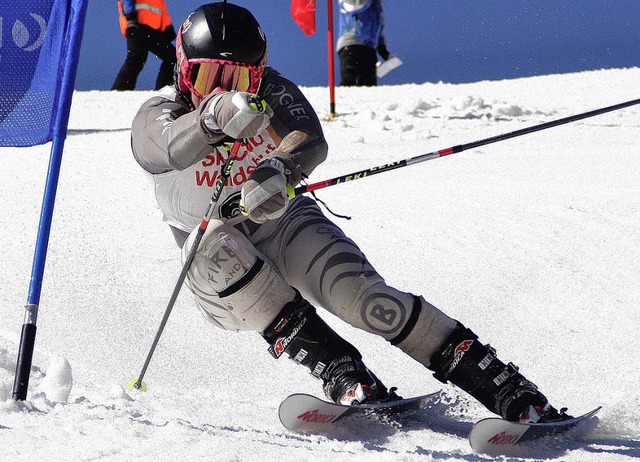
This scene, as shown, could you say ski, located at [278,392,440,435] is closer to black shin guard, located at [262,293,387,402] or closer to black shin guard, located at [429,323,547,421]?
black shin guard, located at [262,293,387,402]

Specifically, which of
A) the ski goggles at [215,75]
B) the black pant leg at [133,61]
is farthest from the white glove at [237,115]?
the black pant leg at [133,61]

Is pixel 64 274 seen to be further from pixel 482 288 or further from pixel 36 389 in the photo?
pixel 482 288

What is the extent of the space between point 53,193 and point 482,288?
7.14ft

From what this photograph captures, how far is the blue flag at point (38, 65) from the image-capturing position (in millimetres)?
2758

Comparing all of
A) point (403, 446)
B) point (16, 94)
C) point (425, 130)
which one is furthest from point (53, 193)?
point (425, 130)

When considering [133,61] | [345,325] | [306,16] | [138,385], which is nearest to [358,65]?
[306,16]

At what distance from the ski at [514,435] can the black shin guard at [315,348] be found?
437 mm

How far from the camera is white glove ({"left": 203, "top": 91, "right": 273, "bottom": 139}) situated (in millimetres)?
2471

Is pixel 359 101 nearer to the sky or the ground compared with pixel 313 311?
nearer to the ground

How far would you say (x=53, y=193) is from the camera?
8.84ft

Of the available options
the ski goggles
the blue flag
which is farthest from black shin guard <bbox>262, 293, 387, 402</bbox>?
the blue flag

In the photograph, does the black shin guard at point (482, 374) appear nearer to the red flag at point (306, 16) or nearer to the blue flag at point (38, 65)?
the blue flag at point (38, 65)

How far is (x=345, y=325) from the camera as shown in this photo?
12.9 feet

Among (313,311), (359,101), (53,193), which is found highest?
(53,193)
